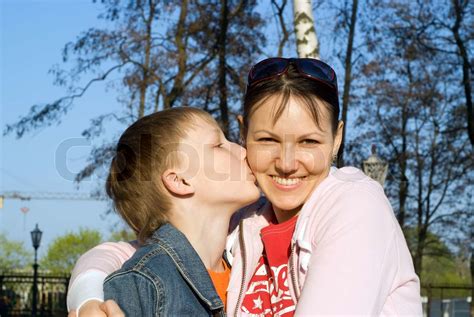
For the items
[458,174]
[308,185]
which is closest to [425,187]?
[458,174]

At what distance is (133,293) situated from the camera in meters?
2.56

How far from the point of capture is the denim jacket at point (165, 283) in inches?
101

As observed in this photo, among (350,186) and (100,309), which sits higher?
(350,186)

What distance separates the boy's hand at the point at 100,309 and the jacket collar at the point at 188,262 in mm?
319

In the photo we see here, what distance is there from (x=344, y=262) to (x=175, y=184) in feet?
2.87

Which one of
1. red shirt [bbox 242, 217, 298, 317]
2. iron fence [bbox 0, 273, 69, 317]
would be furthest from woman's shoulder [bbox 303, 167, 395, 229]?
iron fence [bbox 0, 273, 69, 317]

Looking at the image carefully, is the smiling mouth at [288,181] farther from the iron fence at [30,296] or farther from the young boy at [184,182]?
the iron fence at [30,296]

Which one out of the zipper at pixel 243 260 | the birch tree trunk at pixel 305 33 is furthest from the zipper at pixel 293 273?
the birch tree trunk at pixel 305 33

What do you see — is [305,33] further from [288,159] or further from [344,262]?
[344,262]

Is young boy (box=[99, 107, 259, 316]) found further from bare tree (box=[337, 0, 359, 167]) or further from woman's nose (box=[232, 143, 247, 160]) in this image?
bare tree (box=[337, 0, 359, 167])

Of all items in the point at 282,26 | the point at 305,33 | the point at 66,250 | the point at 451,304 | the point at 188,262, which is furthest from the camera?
the point at 66,250

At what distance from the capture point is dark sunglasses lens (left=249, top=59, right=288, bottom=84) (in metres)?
2.94

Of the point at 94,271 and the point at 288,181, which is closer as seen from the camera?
the point at 94,271

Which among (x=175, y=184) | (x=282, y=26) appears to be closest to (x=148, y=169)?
(x=175, y=184)
